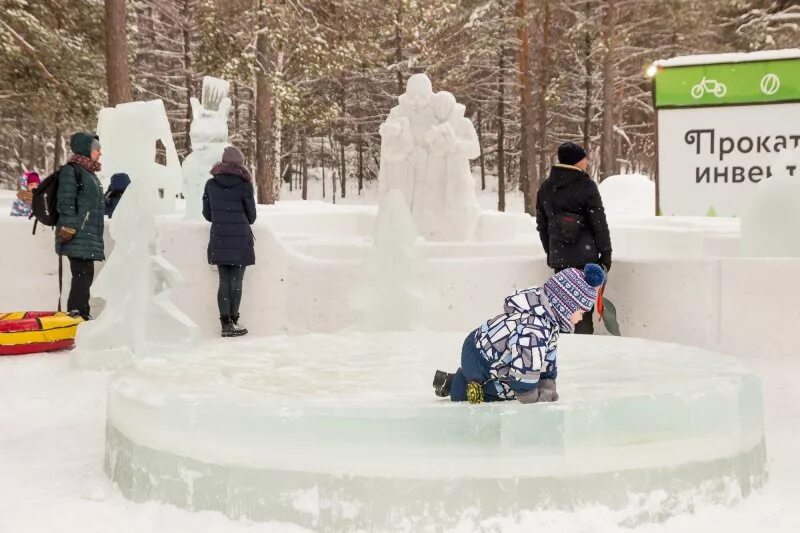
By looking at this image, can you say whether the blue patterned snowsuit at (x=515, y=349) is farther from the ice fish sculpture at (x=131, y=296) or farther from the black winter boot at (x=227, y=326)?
the black winter boot at (x=227, y=326)

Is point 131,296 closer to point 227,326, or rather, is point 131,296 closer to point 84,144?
point 227,326

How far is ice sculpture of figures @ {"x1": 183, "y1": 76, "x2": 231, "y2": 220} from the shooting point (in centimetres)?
1009

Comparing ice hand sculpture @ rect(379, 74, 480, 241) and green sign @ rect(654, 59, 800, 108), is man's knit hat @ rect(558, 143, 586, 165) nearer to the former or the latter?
ice hand sculpture @ rect(379, 74, 480, 241)

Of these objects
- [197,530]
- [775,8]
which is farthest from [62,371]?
[775,8]

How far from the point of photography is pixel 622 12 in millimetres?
26609

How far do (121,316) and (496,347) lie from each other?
446 centimetres

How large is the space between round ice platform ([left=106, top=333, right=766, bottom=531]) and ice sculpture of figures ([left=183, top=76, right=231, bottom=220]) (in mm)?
6119

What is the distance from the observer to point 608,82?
22.1 metres

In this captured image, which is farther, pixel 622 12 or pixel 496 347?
pixel 622 12

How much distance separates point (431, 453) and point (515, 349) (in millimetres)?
561

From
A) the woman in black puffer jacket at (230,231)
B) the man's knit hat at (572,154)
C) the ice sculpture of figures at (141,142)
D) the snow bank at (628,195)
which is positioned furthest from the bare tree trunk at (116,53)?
the man's knit hat at (572,154)

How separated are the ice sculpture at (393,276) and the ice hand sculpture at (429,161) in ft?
15.1

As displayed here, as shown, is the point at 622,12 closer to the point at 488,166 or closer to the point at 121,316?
the point at 488,166

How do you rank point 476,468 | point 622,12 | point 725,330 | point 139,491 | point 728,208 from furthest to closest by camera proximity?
point 622,12 < point 728,208 < point 725,330 < point 139,491 < point 476,468
